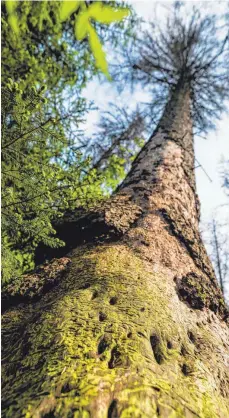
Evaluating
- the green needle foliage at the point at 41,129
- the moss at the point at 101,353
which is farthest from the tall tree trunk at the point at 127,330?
the green needle foliage at the point at 41,129

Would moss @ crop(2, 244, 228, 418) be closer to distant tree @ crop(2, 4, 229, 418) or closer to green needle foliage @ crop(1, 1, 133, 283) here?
distant tree @ crop(2, 4, 229, 418)

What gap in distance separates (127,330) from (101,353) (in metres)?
0.15

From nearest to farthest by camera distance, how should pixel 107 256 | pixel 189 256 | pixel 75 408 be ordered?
pixel 75 408 → pixel 107 256 → pixel 189 256

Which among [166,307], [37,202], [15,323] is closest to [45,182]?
[37,202]

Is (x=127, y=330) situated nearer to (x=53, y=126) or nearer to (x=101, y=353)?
(x=101, y=353)

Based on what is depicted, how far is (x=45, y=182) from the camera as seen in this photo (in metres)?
1.73

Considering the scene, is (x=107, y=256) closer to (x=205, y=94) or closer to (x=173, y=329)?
(x=173, y=329)

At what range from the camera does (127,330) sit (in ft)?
3.76

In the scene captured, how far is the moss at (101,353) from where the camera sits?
83 centimetres

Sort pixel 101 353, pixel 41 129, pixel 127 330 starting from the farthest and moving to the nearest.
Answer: pixel 41 129 → pixel 127 330 → pixel 101 353

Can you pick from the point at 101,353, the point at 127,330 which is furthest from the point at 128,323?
the point at 101,353

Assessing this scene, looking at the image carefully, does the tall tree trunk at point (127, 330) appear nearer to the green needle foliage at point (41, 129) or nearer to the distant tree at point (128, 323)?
the distant tree at point (128, 323)

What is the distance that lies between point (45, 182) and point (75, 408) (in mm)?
1166

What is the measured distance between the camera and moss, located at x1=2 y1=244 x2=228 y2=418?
83 centimetres
